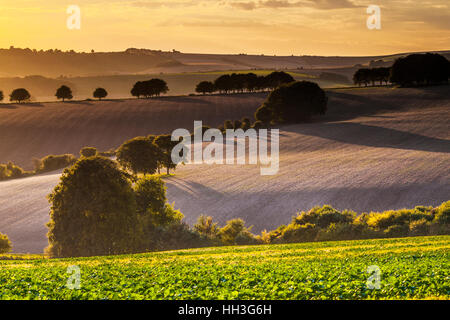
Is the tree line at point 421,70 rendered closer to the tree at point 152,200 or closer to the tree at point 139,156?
the tree at point 139,156

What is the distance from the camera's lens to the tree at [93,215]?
45.1 meters

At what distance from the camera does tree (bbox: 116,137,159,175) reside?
8256 cm

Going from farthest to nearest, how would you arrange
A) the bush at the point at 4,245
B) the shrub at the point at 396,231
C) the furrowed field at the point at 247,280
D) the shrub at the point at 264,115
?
the shrub at the point at 264,115 → the bush at the point at 4,245 → the shrub at the point at 396,231 → the furrowed field at the point at 247,280

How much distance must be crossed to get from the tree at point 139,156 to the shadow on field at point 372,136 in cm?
4148

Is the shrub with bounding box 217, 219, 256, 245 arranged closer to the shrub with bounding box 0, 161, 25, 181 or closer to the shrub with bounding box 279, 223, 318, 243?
the shrub with bounding box 279, 223, 318, 243

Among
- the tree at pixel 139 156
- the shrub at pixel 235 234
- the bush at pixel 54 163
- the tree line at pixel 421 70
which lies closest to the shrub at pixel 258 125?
the bush at pixel 54 163

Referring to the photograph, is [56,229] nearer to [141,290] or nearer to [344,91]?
[141,290]

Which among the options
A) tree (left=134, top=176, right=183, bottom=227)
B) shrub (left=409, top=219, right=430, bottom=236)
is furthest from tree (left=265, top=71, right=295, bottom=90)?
shrub (left=409, top=219, right=430, bottom=236)

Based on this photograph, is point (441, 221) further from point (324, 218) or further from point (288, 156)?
point (288, 156)

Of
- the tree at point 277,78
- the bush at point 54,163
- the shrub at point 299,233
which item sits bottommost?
the bush at point 54,163

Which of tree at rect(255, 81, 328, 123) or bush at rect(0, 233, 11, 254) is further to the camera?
tree at rect(255, 81, 328, 123)

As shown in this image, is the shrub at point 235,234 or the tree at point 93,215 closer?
the tree at point 93,215

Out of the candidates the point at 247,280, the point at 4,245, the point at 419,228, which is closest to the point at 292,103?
the point at 419,228

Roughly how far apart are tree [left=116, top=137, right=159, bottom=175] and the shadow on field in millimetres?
41481
